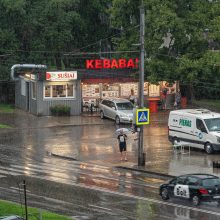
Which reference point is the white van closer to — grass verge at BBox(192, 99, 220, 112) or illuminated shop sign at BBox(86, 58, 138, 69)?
illuminated shop sign at BBox(86, 58, 138, 69)

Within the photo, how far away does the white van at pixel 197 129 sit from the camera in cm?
4169

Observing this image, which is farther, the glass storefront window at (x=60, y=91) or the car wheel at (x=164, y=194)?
the glass storefront window at (x=60, y=91)

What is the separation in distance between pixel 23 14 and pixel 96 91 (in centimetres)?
1071

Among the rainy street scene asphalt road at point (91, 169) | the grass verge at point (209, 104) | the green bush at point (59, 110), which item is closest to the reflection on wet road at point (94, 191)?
the rainy street scene asphalt road at point (91, 169)

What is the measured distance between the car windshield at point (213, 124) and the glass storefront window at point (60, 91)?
21166mm

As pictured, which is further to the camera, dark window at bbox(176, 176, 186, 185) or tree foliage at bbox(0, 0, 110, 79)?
tree foliage at bbox(0, 0, 110, 79)

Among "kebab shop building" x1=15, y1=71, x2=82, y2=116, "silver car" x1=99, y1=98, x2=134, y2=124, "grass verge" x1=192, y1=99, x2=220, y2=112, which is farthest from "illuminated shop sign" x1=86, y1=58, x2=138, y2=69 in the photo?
"grass verge" x1=192, y1=99, x2=220, y2=112

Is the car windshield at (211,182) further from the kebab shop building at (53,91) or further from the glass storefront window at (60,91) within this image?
the glass storefront window at (60,91)

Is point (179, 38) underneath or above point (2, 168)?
above

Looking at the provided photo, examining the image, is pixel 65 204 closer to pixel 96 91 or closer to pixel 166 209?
pixel 166 209

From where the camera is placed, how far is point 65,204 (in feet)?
92.6

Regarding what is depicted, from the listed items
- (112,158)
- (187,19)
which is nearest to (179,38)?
(187,19)

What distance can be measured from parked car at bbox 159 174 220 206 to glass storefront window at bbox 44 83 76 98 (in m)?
32.7

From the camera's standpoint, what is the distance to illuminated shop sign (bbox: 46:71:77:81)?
198ft
